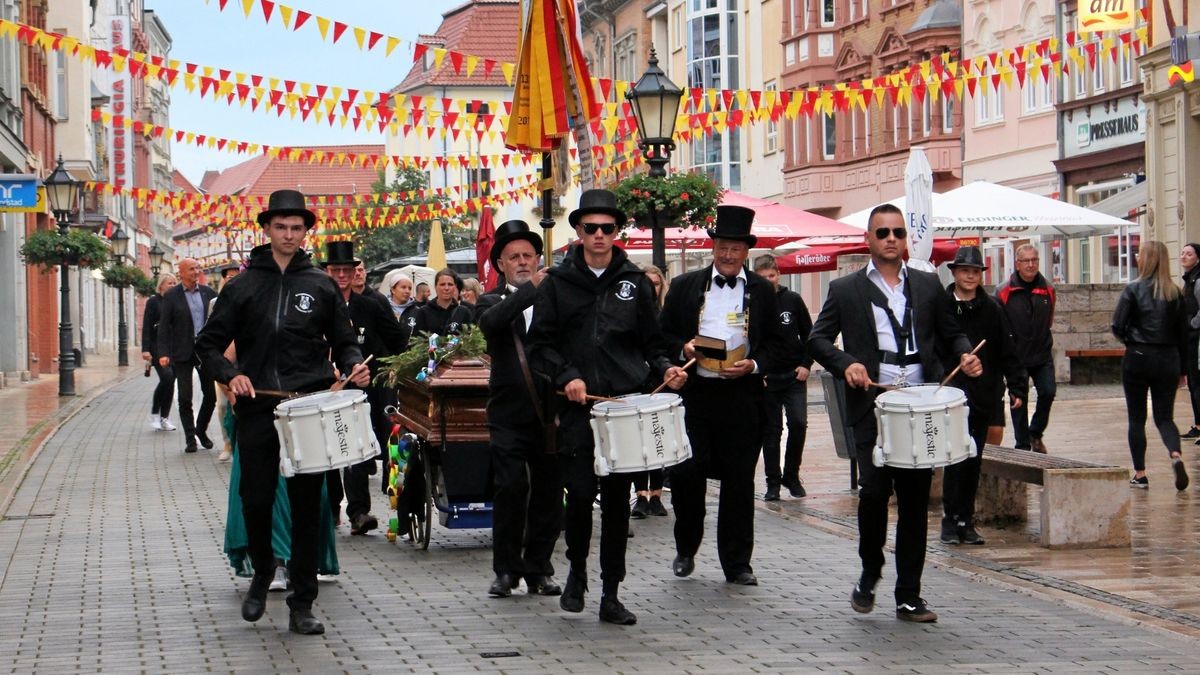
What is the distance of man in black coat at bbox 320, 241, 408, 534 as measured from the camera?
494 inches

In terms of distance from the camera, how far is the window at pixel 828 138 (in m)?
51.4

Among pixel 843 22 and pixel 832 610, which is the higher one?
pixel 843 22

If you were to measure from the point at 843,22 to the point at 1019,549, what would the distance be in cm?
4040

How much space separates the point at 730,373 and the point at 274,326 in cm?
242

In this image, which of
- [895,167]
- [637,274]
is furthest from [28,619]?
[895,167]

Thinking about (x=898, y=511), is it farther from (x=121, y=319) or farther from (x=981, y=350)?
(x=121, y=319)

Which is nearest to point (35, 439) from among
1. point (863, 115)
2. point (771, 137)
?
point (863, 115)

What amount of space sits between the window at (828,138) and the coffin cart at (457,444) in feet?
134

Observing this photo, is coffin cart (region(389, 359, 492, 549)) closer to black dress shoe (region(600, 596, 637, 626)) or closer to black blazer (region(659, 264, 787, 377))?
black blazer (region(659, 264, 787, 377))

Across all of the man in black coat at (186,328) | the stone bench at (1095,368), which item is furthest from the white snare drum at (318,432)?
the stone bench at (1095,368)

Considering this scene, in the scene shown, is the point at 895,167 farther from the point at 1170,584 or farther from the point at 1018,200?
the point at 1170,584

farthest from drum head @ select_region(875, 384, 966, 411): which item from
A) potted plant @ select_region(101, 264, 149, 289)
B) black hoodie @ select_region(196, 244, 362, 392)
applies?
potted plant @ select_region(101, 264, 149, 289)

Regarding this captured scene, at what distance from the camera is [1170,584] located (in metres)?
9.82

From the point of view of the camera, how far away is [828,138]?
51.9 metres
